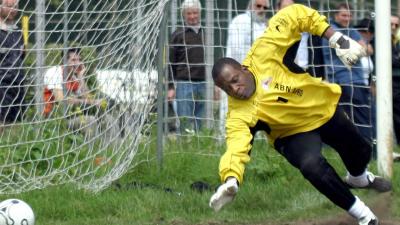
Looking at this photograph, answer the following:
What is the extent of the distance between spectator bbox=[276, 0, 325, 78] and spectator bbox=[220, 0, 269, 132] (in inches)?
10.4

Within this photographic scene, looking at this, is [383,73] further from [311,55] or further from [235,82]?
[235,82]

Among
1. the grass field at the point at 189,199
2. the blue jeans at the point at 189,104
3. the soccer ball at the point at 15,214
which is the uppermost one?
the blue jeans at the point at 189,104

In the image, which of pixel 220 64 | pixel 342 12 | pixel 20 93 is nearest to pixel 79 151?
pixel 20 93

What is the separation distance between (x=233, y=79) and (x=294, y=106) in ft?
1.92

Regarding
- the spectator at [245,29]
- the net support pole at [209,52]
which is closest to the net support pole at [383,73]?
the spectator at [245,29]

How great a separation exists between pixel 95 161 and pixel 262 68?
2.38 m

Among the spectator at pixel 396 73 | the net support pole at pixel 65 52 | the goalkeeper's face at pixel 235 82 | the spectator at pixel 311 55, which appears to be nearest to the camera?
the goalkeeper's face at pixel 235 82

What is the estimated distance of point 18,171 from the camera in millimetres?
9188

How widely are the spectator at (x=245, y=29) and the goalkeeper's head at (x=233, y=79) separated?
8.85ft

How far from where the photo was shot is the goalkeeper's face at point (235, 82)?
7.79 metres

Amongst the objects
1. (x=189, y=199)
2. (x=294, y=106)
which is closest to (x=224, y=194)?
(x=294, y=106)

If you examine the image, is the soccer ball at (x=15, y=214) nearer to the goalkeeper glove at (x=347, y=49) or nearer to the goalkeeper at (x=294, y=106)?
the goalkeeper at (x=294, y=106)

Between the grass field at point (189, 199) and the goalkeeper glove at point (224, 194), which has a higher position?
the goalkeeper glove at point (224, 194)

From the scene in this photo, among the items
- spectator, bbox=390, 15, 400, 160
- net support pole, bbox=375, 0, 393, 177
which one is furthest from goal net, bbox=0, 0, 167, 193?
spectator, bbox=390, 15, 400, 160
